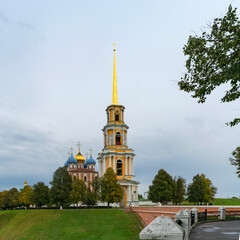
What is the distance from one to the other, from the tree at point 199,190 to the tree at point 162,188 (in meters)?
4.57

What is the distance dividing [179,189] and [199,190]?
230 inches

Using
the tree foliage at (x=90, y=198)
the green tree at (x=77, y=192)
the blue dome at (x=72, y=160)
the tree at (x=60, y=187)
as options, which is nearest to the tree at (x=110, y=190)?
the tree foliage at (x=90, y=198)

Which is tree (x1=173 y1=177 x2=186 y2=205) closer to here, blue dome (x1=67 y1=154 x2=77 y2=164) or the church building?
the church building

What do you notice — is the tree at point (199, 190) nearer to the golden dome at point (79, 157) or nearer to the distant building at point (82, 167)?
the distant building at point (82, 167)

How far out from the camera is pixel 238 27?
998 cm

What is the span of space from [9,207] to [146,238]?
350 ft

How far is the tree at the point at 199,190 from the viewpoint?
2339 inches

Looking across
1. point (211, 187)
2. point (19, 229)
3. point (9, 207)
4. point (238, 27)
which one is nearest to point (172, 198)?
point (211, 187)

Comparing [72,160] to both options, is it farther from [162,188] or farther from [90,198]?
[162,188]

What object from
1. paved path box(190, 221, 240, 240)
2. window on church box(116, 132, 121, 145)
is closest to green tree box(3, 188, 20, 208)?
window on church box(116, 132, 121, 145)

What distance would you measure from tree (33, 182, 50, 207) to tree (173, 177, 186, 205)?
3020 cm

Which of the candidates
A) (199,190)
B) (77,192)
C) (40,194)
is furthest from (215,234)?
(40,194)

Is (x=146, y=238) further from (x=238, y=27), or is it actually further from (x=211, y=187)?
(x=211, y=187)

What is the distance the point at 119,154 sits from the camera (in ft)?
213
